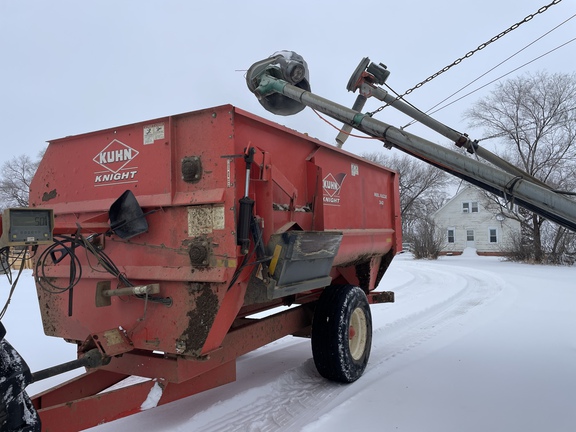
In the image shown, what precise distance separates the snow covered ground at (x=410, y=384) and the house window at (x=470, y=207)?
3158cm

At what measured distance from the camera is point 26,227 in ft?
7.21

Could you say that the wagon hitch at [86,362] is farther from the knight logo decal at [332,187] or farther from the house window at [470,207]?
the house window at [470,207]

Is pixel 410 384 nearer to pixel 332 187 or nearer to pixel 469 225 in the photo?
pixel 332 187

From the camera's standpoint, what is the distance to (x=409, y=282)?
1421 centimetres

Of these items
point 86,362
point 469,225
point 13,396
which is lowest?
point 86,362

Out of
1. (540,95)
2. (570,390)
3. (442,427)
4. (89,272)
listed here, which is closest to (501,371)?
(570,390)

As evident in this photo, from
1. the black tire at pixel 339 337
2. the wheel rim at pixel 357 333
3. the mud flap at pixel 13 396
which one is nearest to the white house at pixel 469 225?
the wheel rim at pixel 357 333

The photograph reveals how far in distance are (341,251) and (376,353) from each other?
1815 mm

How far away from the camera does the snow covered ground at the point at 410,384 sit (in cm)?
360

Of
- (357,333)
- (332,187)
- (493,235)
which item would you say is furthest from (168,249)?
(493,235)

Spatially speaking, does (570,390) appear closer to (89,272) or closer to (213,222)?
(213,222)

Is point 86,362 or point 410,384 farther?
point 410,384

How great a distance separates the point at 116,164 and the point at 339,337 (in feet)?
8.84

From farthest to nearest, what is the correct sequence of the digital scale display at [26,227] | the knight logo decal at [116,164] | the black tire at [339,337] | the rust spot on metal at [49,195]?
the black tire at [339,337] < the rust spot on metal at [49,195] < the knight logo decal at [116,164] < the digital scale display at [26,227]
